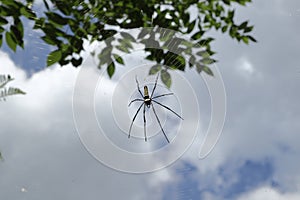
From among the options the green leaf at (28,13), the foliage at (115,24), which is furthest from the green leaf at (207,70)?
the green leaf at (28,13)

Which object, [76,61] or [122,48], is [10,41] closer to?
[76,61]

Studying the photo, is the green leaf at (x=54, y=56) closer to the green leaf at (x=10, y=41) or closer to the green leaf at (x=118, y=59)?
the green leaf at (x=10, y=41)

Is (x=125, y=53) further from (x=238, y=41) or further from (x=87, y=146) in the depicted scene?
(x=238, y=41)

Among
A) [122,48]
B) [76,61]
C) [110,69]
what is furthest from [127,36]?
[76,61]

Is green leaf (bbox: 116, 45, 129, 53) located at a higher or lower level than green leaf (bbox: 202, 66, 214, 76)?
lower

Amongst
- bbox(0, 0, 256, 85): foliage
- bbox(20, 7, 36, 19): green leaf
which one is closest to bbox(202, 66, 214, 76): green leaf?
bbox(0, 0, 256, 85): foliage

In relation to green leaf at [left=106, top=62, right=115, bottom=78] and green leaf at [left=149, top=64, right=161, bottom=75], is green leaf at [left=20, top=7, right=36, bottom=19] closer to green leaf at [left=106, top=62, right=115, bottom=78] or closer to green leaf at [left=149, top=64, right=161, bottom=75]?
green leaf at [left=106, top=62, right=115, bottom=78]

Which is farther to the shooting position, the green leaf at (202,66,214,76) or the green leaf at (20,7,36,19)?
the green leaf at (202,66,214,76)

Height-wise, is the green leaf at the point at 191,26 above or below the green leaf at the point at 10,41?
above

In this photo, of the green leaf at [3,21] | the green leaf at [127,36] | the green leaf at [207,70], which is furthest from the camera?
the green leaf at [207,70]

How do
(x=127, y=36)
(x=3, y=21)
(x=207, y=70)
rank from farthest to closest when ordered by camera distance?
1. (x=207, y=70)
2. (x=127, y=36)
3. (x=3, y=21)
